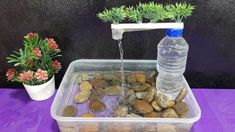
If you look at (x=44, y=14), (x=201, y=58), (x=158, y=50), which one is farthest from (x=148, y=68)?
(x=44, y=14)

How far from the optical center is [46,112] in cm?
101

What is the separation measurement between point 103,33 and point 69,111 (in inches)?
14.4

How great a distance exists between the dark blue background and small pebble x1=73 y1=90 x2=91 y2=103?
0.65ft

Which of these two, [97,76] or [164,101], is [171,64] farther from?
[97,76]

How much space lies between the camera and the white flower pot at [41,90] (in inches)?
40.1

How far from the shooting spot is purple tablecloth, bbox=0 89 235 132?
0.94m

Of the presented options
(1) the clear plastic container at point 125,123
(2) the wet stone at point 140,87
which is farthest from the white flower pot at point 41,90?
(2) the wet stone at point 140,87

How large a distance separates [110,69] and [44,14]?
1.21 feet

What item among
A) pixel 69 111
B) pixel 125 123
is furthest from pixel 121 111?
pixel 69 111

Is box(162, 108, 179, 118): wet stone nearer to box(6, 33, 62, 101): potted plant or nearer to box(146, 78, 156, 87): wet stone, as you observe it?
box(146, 78, 156, 87): wet stone

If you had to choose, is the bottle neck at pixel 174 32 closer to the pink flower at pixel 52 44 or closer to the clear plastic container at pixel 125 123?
the clear plastic container at pixel 125 123

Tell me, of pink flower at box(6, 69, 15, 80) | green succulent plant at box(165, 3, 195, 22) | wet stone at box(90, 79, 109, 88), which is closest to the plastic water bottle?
green succulent plant at box(165, 3, 195, 22)

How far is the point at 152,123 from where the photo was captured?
836 millimetres

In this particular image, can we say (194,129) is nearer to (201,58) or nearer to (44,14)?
(201,58)
